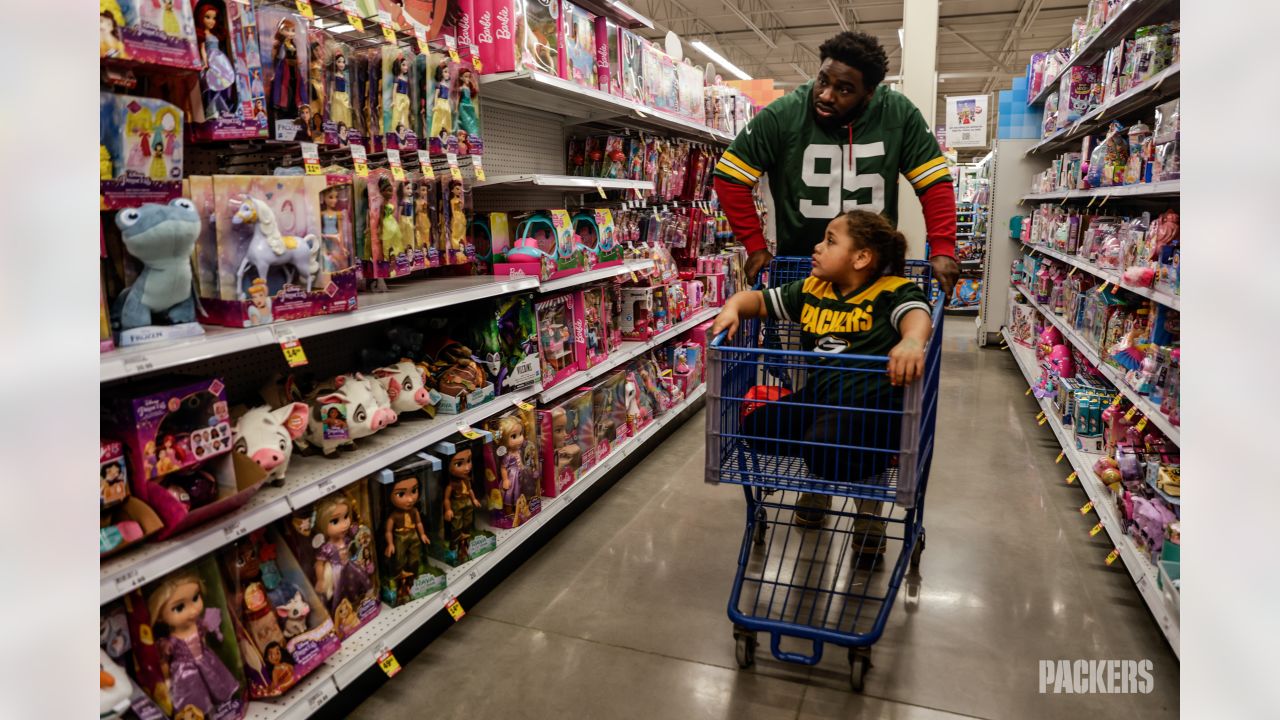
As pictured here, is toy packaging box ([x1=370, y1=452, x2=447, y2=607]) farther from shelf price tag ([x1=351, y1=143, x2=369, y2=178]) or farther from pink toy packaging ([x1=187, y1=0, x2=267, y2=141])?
pink toy packaging ([x1=187, y1=0, x2=267, y2=141])

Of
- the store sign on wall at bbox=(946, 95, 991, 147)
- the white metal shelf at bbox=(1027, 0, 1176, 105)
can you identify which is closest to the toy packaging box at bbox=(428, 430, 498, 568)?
the white metal shelf at bbox=(1027, 0, 1176, 105)

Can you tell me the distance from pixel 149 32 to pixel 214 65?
241 millimetres

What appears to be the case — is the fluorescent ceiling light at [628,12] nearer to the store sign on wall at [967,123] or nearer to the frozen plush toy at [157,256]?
the frozen plush toy at [157,256]

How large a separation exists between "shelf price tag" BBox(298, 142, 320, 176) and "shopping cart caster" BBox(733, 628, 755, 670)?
5.94 feet

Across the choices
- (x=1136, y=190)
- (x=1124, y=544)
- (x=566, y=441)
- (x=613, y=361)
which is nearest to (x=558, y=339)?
(x=566, y=441)

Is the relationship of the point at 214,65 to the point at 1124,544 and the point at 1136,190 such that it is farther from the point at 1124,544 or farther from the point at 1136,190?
the point at 1136,190

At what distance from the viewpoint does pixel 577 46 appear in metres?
3.52

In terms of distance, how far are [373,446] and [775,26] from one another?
15.6 metres

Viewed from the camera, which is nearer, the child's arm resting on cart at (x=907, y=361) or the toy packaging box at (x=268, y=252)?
the toy packaging box at (x=268, y=252)

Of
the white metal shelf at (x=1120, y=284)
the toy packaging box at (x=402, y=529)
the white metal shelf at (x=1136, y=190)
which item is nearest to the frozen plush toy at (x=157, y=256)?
the toy packaging box at (x=402, y=529)

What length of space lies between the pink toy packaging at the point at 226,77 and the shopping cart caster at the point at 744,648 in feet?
6.30

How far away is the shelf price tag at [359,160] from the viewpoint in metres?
2.27

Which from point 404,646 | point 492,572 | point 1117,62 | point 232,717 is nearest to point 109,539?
point 232,717
